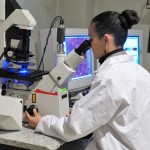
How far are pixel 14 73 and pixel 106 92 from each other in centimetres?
61

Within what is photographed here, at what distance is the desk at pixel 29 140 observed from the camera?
1298 millimetres

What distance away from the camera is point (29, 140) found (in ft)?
4.39

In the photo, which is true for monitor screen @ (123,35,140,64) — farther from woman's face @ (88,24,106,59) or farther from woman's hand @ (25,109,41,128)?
woman's hand @ (25,109,41,128)

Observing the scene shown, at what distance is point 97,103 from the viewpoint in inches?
49.8

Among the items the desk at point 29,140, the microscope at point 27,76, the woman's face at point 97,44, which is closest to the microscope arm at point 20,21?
the microscope at point 27,76

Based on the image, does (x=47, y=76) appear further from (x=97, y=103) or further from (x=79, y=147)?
(x=79, y=147)

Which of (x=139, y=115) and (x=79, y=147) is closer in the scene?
(x=139, y=115)

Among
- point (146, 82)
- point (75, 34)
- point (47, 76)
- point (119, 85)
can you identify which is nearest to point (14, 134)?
point (47, 76)

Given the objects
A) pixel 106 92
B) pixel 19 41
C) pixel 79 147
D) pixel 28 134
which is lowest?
pixel 79 147

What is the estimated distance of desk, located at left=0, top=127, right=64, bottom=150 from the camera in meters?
1.30

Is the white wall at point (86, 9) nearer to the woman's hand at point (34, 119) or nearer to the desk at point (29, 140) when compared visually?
the woman's hand at point (34, 119)

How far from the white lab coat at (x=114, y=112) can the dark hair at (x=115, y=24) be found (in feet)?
0.36

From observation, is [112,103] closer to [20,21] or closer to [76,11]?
[20,21]

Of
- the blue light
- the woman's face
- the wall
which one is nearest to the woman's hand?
the blue light
